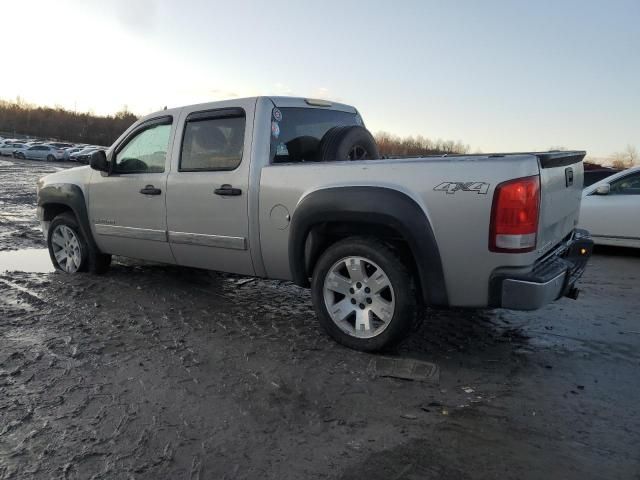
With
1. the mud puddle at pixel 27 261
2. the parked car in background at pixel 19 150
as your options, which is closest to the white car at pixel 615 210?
the mud puddle at pixel 27 261

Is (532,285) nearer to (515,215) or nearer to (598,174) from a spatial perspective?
(515,215)

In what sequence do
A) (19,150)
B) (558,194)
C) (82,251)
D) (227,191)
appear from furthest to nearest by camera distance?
(19,150)
(82,251)
(227,191)
(558,194)

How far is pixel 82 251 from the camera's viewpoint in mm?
6172

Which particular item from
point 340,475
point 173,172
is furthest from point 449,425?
point 173,172

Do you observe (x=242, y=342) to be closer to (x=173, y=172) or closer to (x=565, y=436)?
(x=173, y=172)

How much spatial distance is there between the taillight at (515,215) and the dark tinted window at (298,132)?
75.0 inches

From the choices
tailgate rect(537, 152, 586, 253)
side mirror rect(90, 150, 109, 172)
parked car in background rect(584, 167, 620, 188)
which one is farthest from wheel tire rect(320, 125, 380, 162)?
parked car in background rect(584, 167, 620, 188)

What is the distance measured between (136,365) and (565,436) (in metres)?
2.72

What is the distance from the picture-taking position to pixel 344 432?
289 cm

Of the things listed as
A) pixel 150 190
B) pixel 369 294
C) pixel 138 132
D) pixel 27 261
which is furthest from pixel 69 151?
pixel 369 294

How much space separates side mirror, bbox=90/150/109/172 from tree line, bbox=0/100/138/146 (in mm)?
88316

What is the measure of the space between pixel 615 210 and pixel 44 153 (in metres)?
46.5

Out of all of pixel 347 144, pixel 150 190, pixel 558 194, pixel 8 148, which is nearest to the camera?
pixel 558 194

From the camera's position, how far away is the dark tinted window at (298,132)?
15.1ft
